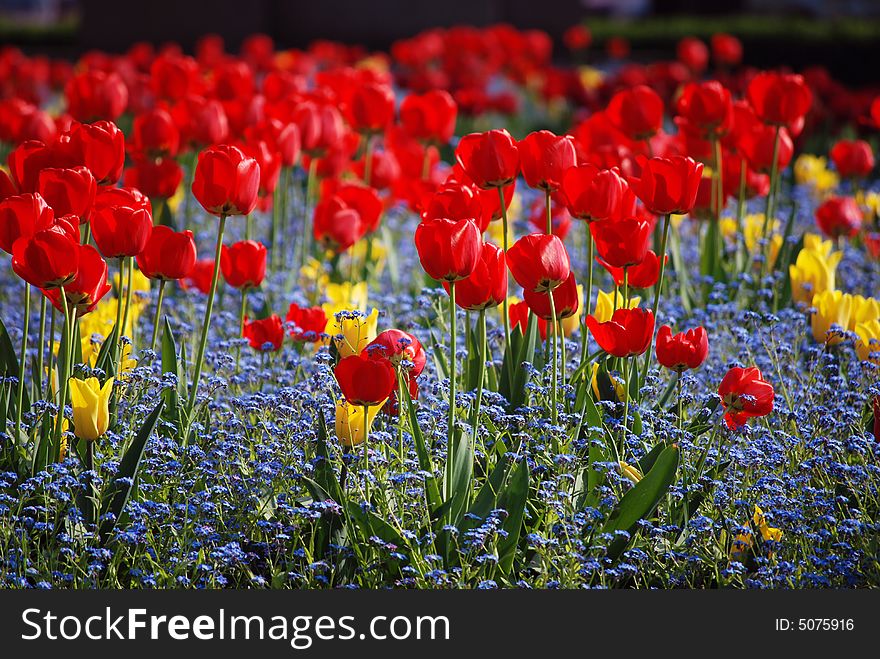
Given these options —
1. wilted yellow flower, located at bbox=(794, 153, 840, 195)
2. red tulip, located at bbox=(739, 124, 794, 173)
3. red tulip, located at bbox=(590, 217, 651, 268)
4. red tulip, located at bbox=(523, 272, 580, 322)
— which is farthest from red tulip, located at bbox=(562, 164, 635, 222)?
wilted yellow flower, located at bbox=(794, 153, 840, 195)

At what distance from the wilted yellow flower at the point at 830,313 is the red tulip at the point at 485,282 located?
4.08 ft

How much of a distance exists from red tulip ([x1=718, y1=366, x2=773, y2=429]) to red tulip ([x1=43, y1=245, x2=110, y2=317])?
1.32 m

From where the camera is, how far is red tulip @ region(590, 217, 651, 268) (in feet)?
8.20

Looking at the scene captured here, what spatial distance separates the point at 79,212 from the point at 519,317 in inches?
41.8

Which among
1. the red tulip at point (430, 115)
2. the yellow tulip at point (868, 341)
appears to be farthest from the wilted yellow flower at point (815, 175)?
the yellow tulip at point (868, 341)

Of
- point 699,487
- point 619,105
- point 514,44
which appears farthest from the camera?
point 514,44

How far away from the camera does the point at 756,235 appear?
4.19 metres

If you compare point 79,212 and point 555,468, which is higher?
point 79,212

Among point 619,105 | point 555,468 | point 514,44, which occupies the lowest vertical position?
point 555,468

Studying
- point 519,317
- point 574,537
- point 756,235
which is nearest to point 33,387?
point 519,317

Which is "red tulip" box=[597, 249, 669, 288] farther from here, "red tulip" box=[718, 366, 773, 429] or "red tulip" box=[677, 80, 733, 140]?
"red tulip" box=[677, 80, 733, 140]

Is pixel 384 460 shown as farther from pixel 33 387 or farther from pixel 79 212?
pixel 33 387

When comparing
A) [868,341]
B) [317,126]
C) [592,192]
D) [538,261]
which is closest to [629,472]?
[538,261]

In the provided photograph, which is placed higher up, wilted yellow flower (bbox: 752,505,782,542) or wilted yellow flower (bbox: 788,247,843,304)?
wilted yellow flower (bbox: 788,247,843,304)
